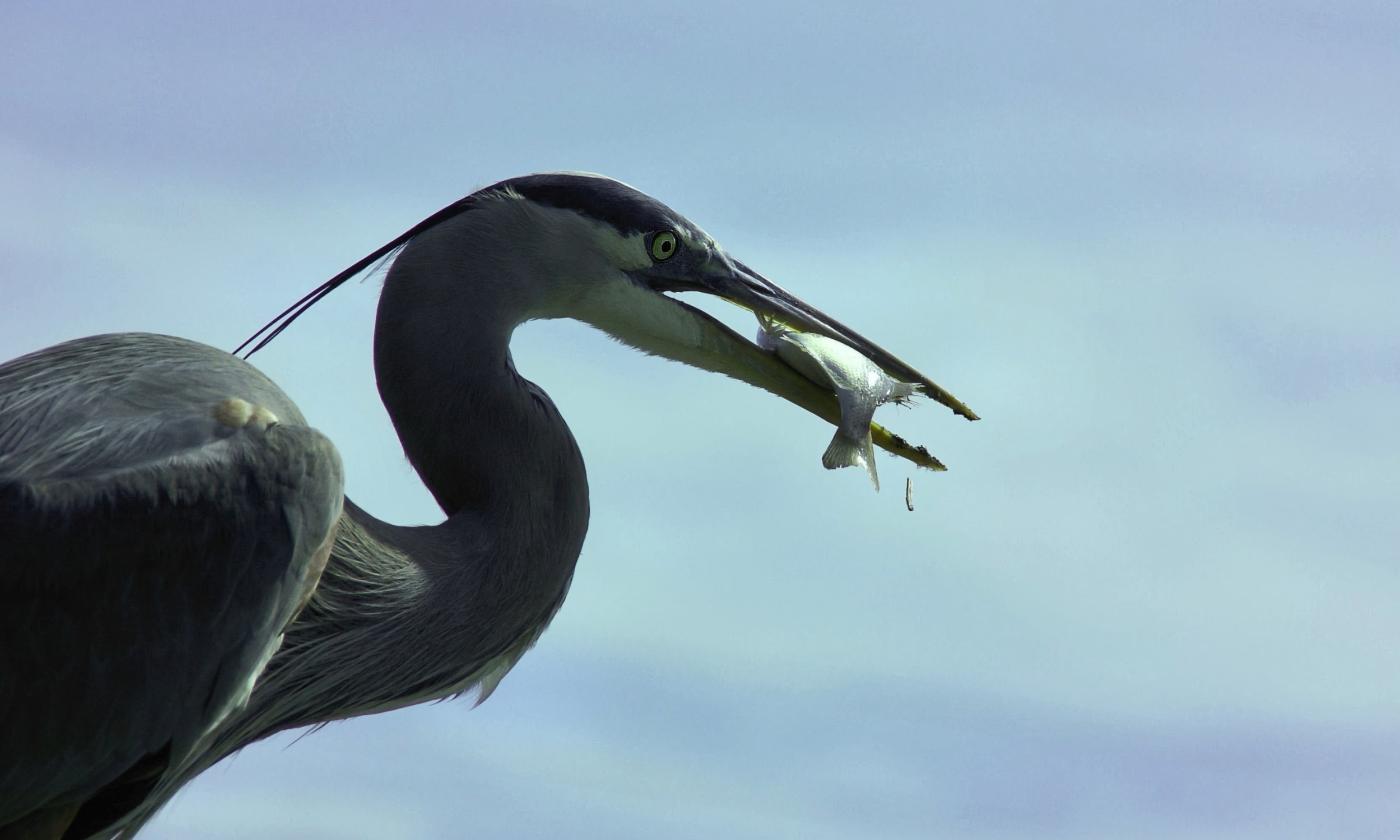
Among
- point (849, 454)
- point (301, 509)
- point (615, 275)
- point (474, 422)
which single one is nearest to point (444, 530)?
point (474, 422)

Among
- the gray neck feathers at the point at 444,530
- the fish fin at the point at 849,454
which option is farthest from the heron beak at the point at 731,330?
the gray neck feathers at the point at 444,530

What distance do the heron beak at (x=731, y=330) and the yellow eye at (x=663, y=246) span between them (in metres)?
0.07

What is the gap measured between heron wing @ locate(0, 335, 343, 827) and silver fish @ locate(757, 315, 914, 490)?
160 centimetres

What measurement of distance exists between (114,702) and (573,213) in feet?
6.49

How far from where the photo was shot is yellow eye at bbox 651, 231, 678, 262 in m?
5.52

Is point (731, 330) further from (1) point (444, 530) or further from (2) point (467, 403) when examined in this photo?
(1) point (444, 530)

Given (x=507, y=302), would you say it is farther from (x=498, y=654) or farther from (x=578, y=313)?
(x=498, y=654)

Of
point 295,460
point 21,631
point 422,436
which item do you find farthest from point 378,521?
point 21,631

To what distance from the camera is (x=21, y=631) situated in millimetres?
4566

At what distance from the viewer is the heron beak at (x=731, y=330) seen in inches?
219

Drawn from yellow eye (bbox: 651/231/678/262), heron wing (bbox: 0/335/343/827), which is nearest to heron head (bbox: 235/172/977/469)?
yellow eye (bbox: 651/231/678/262)

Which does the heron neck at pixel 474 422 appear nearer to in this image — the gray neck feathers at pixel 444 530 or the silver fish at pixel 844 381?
the gray neck feathers at pixel 444 530

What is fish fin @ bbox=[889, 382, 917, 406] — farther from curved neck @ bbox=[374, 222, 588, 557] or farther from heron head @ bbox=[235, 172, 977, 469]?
curved neck @ bbox=[374, 222, 588, 557]

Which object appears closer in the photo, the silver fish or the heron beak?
the silver fish
